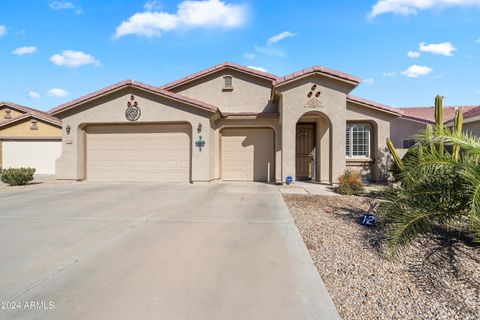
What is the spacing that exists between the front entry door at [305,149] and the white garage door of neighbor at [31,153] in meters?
15.5

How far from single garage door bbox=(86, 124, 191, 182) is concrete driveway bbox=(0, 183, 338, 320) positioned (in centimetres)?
609

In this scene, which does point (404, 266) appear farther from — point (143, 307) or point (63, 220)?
point (63, 220)

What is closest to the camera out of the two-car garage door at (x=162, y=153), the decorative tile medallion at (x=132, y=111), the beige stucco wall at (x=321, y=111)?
the beige stucco wall at (x=321, y=111)

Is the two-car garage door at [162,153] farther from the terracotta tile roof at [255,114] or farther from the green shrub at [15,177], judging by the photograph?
the green shrub at [15,177]

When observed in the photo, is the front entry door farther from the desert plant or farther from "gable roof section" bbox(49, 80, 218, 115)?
the desert plant

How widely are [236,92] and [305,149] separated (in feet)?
15.6

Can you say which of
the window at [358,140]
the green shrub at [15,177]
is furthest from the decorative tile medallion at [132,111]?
the window at [358,140]

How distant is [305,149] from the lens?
1439 centimetres

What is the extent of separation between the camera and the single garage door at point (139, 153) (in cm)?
1295

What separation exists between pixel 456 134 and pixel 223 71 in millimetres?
11776

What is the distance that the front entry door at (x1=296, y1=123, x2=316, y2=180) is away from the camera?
46.7ft

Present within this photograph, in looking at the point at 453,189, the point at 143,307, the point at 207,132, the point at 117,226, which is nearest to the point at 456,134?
the point at 453,189

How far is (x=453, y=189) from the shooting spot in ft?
13.3

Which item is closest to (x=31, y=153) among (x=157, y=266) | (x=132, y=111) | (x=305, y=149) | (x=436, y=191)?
(x=132, y=111)
